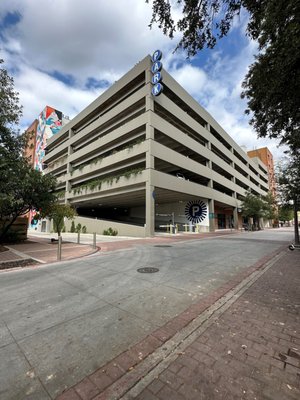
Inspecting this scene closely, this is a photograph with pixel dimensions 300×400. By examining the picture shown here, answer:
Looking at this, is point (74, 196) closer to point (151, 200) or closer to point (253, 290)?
point (151, 200)

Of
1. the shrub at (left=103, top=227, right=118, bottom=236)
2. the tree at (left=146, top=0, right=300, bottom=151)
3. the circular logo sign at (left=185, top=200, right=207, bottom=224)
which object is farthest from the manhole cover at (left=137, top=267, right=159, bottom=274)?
the circular logo sign at (left=185, top=200, right=207, bottom=224)

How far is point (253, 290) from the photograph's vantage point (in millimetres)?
4789

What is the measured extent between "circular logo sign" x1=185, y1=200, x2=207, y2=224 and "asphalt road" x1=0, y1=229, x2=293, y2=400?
78.6ft

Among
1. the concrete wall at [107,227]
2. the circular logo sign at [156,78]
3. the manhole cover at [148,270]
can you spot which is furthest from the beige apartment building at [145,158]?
the manhole cover at [148,270]

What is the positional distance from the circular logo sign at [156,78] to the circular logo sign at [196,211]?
Result: 57.6 feet

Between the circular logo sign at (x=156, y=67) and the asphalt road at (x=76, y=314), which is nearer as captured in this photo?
the asphalt road at (x=76, y=314)

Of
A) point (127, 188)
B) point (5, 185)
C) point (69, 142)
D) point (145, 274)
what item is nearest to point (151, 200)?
point (127, 188)

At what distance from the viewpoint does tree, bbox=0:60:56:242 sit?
1144 cm

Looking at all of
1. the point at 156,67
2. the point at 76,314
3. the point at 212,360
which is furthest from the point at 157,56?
the point at 212,360

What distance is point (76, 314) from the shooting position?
3545 millimetres

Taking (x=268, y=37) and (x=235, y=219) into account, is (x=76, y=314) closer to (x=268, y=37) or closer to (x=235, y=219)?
(x=268, y=37)

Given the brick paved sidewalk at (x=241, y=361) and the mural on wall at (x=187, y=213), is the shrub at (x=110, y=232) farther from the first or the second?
the brick paved sidewalk at (x=241, y=361)

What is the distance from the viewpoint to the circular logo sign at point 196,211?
30344 mm

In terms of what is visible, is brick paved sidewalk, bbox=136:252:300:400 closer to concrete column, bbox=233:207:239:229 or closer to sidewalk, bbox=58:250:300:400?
sidewalk, bbox=58:250:300:400
